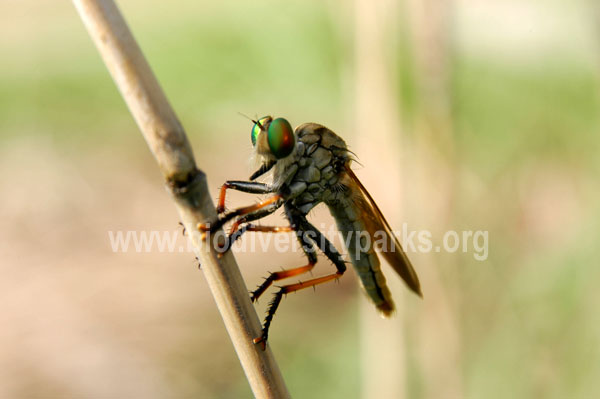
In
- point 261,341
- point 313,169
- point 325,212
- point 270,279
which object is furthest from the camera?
point 325,212

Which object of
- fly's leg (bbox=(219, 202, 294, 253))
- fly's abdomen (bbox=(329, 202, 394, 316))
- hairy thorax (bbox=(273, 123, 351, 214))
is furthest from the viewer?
fly's abdomen (bbox=(329, 202, 394, 316))

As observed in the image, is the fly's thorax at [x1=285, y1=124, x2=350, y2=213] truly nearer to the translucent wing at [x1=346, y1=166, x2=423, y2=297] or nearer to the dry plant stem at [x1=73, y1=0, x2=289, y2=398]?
the translucent wing at [x1=346, y1=166, x2=423, y2=297]

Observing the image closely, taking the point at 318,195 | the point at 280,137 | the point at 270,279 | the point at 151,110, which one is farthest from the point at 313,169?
the point at 151,110

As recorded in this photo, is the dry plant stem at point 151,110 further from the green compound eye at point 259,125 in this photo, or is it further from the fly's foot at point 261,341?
the green compound eye at point 259,125

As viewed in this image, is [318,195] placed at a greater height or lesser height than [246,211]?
lesser

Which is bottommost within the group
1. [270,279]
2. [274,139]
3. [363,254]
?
[363,254]

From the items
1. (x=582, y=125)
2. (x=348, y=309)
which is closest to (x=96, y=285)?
(x=348, y=309)


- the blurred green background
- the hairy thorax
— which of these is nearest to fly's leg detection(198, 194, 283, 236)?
the hairy thorax

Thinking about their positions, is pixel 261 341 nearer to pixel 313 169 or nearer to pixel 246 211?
pixel 246 211
